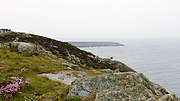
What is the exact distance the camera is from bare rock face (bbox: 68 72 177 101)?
13.7 metres

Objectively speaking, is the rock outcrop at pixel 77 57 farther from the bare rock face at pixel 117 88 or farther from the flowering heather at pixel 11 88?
the bare rock face at pixel 117 88

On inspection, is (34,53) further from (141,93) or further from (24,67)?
(141,93)

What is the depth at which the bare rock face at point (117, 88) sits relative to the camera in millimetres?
13711

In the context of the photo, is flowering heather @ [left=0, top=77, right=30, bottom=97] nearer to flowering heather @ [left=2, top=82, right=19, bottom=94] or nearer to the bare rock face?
flowering heather @ [left=2, top=82, right=19, bottom=94]

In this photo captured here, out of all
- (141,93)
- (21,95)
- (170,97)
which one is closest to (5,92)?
(21,95)

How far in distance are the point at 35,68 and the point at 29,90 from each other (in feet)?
30.0

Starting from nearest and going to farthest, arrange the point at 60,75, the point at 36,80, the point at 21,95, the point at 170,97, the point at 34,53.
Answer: the point at 170,97 < the point at 21,95 < the point at 36,80 < the point at 60,75 < the point at 34,53

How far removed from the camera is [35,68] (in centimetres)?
2948

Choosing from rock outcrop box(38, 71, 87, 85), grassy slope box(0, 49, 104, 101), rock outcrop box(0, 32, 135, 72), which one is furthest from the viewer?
rock outcrop box(0, 32, 135, 72)

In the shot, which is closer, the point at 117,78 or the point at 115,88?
the point at 115,88

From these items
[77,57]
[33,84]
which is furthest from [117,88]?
[77,57]

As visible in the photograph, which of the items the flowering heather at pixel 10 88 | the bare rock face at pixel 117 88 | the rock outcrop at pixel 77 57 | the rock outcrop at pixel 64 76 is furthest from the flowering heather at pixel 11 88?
the rock outcrop at pixel 77 57

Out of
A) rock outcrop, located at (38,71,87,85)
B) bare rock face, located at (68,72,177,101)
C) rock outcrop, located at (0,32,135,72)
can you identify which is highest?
bare rock face, located at (68,72,177,101)

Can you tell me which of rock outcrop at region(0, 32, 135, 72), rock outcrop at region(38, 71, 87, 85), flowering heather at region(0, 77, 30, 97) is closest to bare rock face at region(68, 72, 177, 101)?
flowering heather at region(0, 77, 30, 97)
